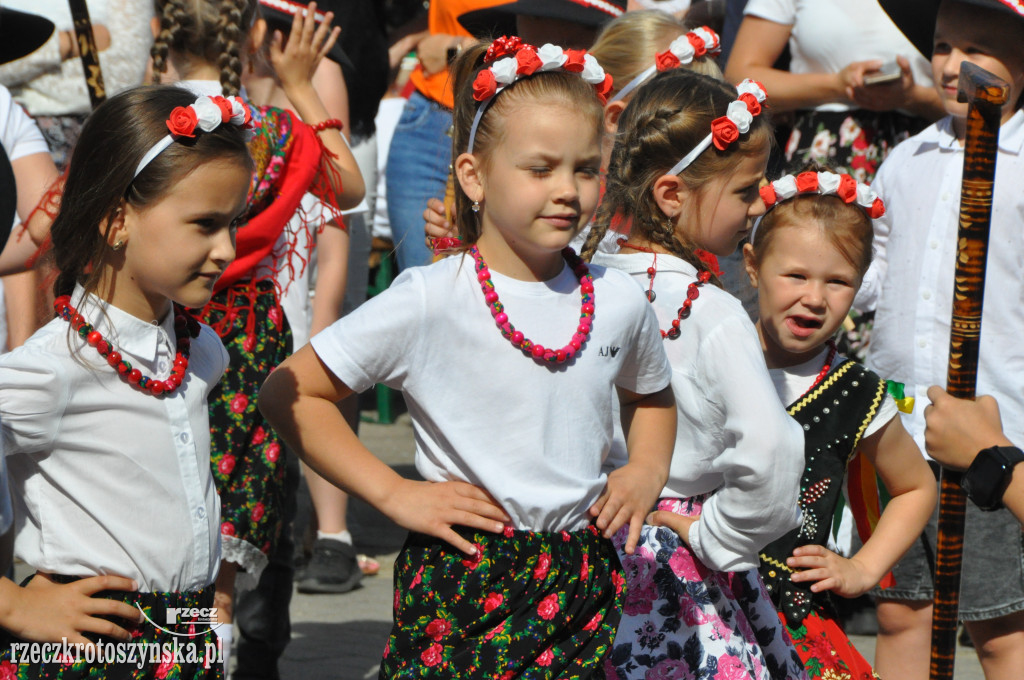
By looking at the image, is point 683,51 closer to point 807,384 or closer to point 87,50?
point 807,384

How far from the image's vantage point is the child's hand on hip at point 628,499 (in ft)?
8.58

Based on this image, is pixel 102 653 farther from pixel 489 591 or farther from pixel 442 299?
pixel 442 299

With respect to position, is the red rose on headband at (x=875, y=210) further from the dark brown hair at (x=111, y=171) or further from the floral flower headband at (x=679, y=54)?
the dark brown hair at (x=111, y=171)

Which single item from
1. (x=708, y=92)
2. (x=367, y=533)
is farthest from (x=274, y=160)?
(x=367, y=533)

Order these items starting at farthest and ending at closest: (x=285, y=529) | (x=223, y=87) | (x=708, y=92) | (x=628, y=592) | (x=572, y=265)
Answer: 1. (x=285, y=529)
2. (x=223, y=87)
3. (x=708, y=92)
4. (x=628, y=592)
5. (x=572, y=265)

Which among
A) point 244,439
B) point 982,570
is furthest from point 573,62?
point 982,570

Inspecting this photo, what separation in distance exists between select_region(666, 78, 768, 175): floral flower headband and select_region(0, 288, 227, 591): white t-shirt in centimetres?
131

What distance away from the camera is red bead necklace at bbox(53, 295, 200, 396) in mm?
2564

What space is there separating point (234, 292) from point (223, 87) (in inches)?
23.0

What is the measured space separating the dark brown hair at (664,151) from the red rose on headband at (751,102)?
0.14 feet

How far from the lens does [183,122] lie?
2.64 meters

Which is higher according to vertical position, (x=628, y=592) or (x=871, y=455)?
(x=871, y=455)

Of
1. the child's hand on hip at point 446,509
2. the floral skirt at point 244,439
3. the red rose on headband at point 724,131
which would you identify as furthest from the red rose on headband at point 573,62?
the floral skirt at point 244,439

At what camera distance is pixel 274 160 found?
3.81 metres
